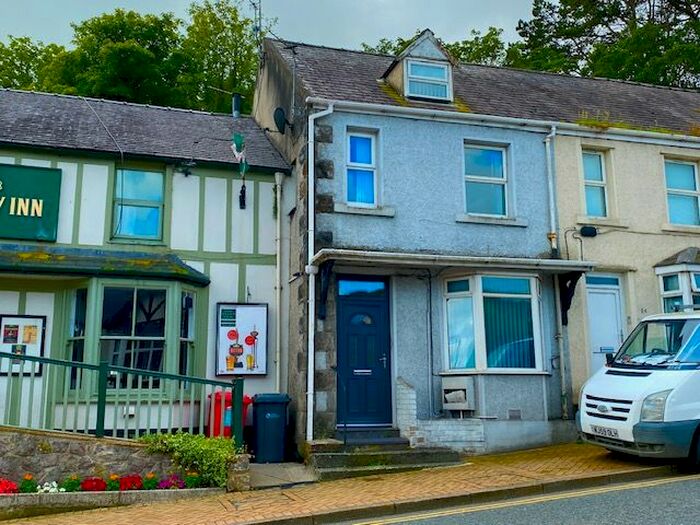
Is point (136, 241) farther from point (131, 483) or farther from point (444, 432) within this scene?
point (444, 432)

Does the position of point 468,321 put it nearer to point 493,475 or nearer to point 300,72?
point 493,475

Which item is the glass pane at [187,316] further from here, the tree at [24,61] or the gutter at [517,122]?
the tree at [24,61]

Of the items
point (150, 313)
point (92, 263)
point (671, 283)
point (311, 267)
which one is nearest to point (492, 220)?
point (311, 267)

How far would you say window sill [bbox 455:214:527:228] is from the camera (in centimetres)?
1276

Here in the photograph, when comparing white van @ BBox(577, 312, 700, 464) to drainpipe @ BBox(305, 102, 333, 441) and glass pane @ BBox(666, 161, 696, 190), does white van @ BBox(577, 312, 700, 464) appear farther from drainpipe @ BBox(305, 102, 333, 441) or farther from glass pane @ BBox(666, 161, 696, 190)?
glass pane @ BBox(666, 161, 696, 190)

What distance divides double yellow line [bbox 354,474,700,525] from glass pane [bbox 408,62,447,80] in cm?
878

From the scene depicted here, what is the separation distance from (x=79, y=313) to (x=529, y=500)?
837 cm

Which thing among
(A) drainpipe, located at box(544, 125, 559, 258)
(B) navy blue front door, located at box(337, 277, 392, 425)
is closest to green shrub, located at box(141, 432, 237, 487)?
(B) navy blue front door, located at box(337, 277, 392, 425)

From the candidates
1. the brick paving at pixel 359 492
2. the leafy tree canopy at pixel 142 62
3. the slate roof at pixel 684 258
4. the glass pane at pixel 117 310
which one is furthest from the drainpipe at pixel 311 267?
the leafy tree canopy at pixel 142 62

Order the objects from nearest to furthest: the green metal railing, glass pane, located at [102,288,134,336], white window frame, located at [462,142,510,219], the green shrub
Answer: the green shrub < the green metal railing < glass pane, located at [102,288,134,336] < white window frame, located at [462,142,510,219]

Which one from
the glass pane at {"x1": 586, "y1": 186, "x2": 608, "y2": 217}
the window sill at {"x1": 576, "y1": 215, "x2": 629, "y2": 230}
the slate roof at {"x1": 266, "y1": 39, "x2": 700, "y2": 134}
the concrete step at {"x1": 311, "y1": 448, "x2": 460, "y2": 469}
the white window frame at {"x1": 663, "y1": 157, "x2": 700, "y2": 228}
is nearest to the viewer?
the concrete step at {"x1": 311, "y1": 448, "x2": 460, "y2": 469}

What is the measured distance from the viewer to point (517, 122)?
13.4 m

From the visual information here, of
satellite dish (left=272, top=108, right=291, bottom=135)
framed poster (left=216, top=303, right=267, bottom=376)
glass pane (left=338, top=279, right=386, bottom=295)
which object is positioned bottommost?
framed poster (left=216, top=303, right=267, bottom=376)

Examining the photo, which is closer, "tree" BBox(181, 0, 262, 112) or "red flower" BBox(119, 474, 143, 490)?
"red flower" BBox(119, 474, 143, 490)
